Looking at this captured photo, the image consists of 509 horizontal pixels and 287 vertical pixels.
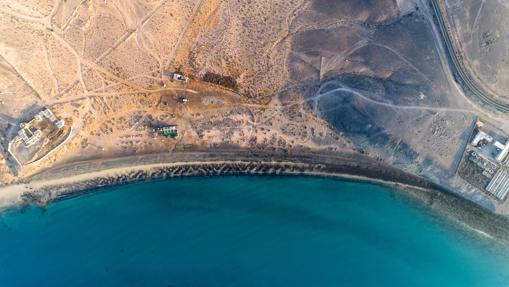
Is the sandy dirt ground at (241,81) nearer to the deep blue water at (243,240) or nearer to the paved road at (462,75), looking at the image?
the paved road at (462,75)

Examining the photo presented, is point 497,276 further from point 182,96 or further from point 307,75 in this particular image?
point 182,96

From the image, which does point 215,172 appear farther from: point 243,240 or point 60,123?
point 60,123

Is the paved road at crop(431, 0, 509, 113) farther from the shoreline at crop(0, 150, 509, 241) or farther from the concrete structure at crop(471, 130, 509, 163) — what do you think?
the shoreline at crop(0, 150, 509, 241)

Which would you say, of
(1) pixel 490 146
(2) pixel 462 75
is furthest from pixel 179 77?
(1) pixel 490 146

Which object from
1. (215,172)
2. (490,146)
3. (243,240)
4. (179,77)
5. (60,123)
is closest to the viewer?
(60,123)

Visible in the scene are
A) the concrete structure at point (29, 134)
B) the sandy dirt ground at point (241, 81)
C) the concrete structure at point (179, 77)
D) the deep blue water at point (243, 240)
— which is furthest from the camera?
the deep blue water at point (243, 240)

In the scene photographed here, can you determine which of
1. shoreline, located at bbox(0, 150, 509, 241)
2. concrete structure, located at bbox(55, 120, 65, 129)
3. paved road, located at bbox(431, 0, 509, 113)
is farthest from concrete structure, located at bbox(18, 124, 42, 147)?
paved road, located at bbox(431, 0, 509, 113)

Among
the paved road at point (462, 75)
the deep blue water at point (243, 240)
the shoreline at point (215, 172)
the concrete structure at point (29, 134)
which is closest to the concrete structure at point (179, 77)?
the shoreline at point (215, 172)
